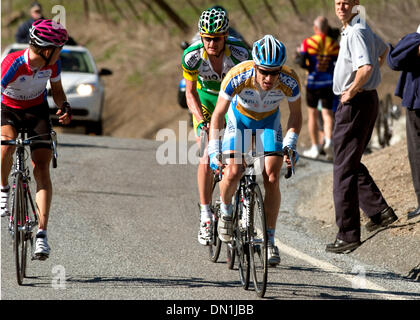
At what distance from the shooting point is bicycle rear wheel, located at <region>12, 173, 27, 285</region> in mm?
7715

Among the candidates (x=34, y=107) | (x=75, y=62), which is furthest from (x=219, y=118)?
(x=75, y=62)

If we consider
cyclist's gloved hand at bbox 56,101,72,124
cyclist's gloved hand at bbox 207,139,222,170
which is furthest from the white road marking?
cyclist's gloved hand at bbox 56,101,72,124

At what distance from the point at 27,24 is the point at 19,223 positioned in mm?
9805

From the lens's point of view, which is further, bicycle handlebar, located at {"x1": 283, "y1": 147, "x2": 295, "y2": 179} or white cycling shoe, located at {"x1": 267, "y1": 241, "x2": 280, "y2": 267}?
white cycling shoe, located at {"x1": 267, "y1": 241, "x2": 280, "y2": 267}

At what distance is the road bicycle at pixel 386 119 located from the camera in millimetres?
17250

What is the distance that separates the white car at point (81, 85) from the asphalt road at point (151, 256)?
4.68m

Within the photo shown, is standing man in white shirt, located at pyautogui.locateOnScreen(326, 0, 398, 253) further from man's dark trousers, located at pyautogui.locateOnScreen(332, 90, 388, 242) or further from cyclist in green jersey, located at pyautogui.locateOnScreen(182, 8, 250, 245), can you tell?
cyclist in green jersey, located at pyautogui.locateOnScreen(182, 8, 250, 245)

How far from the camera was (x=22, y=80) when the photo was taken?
7859mm

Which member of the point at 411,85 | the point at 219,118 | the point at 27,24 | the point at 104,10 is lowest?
the point at 219,118

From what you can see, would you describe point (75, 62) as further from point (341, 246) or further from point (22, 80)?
point (22, 80)

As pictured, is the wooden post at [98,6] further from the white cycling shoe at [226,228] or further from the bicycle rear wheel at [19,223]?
the white cycling shoe at [226,228]

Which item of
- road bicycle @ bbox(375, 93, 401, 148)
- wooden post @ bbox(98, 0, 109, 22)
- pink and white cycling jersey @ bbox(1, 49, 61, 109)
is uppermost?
wooden post @ bbox(98, 0, 109, 22)

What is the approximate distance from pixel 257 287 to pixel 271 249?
38 centimetres

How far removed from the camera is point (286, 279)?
7.92 meters
